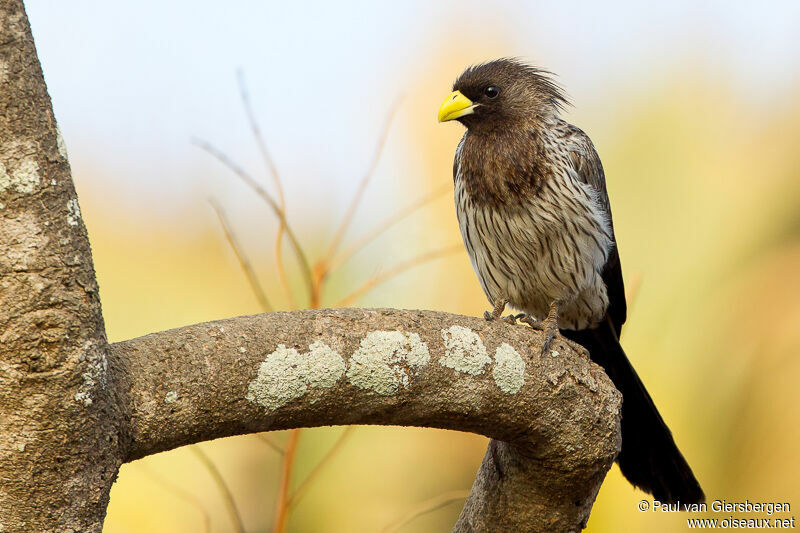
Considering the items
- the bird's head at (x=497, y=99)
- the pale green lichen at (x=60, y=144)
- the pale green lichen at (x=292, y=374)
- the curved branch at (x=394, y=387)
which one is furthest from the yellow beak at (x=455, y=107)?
the pale green lichen at (x=60, y=144)

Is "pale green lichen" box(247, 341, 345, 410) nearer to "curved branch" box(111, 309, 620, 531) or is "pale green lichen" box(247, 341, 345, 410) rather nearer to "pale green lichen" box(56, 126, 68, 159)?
"curved branch" box(111, 309, 620, 531)

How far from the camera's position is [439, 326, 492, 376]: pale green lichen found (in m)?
1.78

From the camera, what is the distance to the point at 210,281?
397cm

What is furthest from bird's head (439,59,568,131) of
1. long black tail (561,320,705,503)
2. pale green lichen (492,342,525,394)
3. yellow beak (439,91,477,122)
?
pale green lichen (492,342,525,394)

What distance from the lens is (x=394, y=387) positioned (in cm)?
171

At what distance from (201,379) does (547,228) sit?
4.38 ft

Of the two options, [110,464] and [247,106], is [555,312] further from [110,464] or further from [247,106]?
[110,464]

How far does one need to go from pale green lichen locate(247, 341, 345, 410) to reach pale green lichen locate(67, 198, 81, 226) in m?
0.42

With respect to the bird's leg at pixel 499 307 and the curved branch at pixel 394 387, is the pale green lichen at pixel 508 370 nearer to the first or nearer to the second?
the curved branch at pixel 394 387

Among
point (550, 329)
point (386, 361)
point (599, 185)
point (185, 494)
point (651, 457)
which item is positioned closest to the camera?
point (386, 361)

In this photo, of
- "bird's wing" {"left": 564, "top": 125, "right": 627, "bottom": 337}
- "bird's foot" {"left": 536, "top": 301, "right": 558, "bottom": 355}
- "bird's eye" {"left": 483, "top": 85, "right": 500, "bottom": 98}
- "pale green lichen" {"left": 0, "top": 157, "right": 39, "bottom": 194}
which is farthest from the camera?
"bird's eye" {"left": 483, "top": 85, "right": 500, "bottom": 98}

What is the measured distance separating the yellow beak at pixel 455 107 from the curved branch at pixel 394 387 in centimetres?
99

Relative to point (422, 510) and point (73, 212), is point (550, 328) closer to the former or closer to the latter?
point (422, 510)

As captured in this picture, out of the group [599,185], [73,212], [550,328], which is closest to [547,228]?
[599,185]
